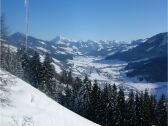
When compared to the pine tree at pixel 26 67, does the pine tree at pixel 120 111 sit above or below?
below

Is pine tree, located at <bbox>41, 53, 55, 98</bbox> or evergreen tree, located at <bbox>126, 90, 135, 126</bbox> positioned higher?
pine tree, located at <bbox>41, 53, 55, 98</bbox>

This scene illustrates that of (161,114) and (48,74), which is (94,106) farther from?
(48,74)

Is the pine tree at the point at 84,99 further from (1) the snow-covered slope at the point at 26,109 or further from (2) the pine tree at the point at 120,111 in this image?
(1) the snow-covered slope at the point at 26,109

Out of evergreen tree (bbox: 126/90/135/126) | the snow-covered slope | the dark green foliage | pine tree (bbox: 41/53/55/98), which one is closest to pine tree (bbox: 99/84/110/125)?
evergreen tree (bbox: 126/90/135/126)

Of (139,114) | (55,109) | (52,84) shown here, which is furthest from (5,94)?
(52,84)

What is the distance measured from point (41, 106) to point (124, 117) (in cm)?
5667

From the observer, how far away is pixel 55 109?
1362 cm

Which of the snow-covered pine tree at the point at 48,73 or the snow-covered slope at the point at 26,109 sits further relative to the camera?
the snow-covered pine tree at the point at 48,73

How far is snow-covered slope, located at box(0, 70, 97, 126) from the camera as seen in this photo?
11.5m

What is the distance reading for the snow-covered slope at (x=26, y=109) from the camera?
11477 mm

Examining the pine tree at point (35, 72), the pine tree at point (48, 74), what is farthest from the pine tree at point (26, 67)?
the pine tree at point (48, 74)

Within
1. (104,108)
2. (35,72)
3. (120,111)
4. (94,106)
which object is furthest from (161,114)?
(35,72)

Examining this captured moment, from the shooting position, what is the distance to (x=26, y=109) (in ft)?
40.9

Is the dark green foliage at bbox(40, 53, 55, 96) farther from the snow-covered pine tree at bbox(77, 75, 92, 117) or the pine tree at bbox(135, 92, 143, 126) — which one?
the pine tree at bbox(135, 92, 143, 126)
